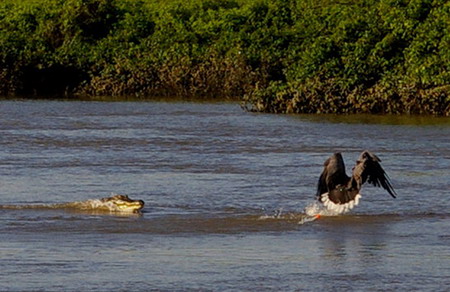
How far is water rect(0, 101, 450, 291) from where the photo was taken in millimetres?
9242

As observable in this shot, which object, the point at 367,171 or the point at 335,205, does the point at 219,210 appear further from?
the point at 367,171

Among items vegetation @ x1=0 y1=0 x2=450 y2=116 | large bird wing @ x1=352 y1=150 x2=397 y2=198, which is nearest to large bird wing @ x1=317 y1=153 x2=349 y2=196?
large bird wing @ x1=352 y1=150 x2=397 y2=198

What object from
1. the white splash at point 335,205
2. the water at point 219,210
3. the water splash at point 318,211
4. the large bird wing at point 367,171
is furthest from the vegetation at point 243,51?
the large bird wing at point 367,171

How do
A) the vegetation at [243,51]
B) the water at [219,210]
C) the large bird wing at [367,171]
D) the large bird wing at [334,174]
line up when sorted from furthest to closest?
the vegetation at [243,51], the large bird wing at [334,174], the large bird wing at [367,171], the water at [219,210]

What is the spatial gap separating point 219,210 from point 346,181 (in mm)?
1452

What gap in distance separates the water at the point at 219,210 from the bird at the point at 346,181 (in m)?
0.22

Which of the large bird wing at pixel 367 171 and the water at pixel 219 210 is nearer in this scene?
the water at pixel 219 210

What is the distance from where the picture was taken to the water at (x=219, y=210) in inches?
364

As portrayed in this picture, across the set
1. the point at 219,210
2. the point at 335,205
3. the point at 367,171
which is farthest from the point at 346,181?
the point at 219,210

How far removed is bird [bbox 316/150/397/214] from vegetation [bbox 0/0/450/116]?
1141cm

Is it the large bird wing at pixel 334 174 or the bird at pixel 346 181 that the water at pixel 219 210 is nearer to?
the bird at pixel 346 181

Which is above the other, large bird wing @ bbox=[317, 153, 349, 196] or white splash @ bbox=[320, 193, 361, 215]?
large bird wing @ bbox=[317, 153, 349, 196]

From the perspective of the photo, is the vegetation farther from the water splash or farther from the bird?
the bird

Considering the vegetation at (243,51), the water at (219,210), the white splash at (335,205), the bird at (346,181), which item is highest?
the vegetation at (243,51)
